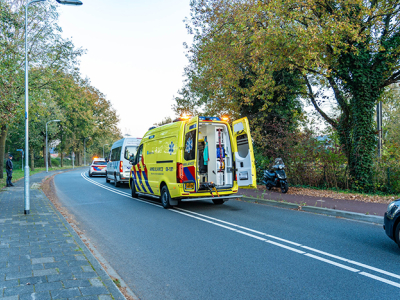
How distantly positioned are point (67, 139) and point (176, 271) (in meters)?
52.1

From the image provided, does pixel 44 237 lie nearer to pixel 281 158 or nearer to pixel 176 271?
pixel 176 271

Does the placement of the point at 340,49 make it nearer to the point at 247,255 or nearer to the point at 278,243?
the point at 278,243

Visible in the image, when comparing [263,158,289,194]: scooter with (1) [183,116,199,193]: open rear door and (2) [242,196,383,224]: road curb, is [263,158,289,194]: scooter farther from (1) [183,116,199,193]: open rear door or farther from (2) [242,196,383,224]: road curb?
(1) [183,116,199,193]: open rear door

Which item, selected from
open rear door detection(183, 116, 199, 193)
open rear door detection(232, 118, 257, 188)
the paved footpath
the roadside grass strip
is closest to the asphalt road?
the roadside grass strip

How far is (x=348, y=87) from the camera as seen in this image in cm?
1319

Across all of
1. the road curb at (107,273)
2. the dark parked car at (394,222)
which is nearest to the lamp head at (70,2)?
the road curb at (107,273)

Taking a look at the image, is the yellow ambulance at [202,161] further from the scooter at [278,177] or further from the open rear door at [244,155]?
the scooter at [278,177]

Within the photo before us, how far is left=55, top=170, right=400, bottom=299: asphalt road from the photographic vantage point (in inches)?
154

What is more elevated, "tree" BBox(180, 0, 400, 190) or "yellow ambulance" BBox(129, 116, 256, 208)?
"tree" BBox(180, 0, 400, 190)

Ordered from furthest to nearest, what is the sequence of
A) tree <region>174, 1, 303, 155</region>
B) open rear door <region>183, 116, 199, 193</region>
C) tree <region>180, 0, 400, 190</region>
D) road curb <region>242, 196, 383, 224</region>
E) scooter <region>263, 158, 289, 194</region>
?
tree <region>174, 1, 303, 155</region>
scooter <region>263, 158, 289, 194</region>
tree <region>180, 0, 400, 190</region>
open rear door <region>183, 116, 199, 193</region>
road curb <region>242, 196, 383, 224</region>

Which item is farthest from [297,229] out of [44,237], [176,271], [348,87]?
[348,87]

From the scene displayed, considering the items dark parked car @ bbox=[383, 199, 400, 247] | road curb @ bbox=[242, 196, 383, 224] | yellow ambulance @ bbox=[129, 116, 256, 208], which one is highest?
yellow ambulance @ bbox=[129, 116, 256, 208]

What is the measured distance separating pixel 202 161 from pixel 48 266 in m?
6.32

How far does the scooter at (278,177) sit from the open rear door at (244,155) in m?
3.47
